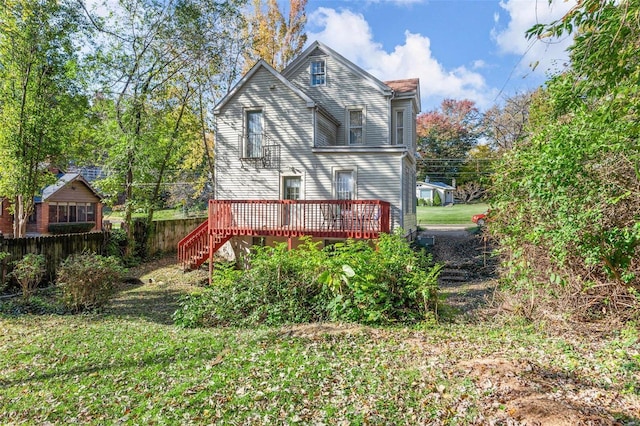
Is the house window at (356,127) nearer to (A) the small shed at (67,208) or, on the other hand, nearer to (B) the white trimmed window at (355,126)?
(B) the white trimmed window at (355,126)

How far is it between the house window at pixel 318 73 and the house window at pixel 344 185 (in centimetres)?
474

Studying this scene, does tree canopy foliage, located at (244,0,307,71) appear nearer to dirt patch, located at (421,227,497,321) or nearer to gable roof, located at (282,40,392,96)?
gable roof, located at (282,40,392,96)

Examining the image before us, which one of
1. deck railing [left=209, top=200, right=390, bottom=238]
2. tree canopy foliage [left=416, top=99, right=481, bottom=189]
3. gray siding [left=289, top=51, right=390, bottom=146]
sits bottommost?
deck railing [left=209, top=200, right=390, bottom=238]

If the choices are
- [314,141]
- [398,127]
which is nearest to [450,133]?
[398,127]

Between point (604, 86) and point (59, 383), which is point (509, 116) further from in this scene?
point (59, 383)

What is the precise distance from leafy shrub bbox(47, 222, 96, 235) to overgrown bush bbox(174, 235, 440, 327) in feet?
72.4

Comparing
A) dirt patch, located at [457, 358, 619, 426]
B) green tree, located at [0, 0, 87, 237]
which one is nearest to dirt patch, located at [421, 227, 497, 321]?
dirt patch, located at [457, 358, 619, 426]

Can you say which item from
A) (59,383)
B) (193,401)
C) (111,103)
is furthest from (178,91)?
(193,401)

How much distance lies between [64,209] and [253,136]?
18.7 metres

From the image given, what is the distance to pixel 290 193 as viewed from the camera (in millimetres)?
15508

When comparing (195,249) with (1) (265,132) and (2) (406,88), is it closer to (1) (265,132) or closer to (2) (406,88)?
(1) (265,132)

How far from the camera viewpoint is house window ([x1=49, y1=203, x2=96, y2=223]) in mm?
24875

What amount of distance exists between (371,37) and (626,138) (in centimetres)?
1249

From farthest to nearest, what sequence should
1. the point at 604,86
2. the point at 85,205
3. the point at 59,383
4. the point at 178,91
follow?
the point at 85,205 < the point at 178,91 < the point at 604,86 < the point at 59,383
